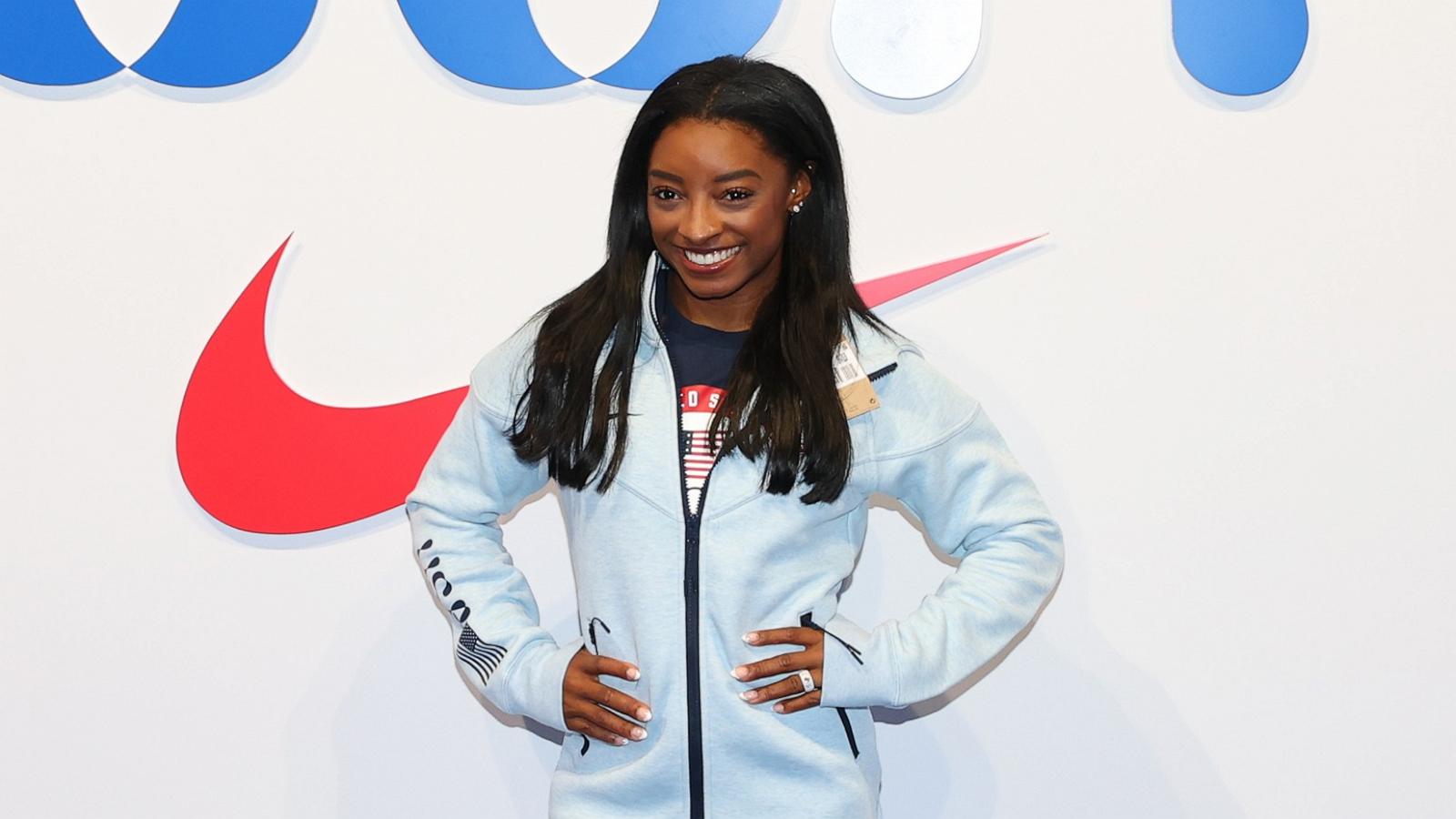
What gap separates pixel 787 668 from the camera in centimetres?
158

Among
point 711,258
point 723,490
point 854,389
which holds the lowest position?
point 723,490

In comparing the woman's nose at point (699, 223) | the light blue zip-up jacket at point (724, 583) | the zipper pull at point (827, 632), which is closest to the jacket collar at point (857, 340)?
the light blue zip-up jacket at point (724, 583)

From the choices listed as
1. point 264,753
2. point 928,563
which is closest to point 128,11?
point 264,753

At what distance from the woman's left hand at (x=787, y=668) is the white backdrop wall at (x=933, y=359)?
53cm

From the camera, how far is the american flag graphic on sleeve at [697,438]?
1.61 m

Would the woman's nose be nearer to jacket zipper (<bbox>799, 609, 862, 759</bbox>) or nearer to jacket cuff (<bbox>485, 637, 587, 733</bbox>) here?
jacket zipper (<bbox>799, 609, 862, 759</bbox>)

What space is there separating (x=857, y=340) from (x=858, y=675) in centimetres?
38

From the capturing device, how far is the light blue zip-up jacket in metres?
1.59

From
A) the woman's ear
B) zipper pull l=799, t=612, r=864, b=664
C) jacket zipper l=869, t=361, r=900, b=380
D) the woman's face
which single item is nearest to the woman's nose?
the woman's face

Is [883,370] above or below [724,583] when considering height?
above

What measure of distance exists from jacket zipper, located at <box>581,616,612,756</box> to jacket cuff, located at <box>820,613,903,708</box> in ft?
0.82

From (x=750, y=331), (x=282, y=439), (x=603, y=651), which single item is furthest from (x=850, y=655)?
(x=282, y=439)

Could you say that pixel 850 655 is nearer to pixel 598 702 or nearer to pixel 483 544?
pixel 598 702

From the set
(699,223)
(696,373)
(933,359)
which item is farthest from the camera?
(933,359)
